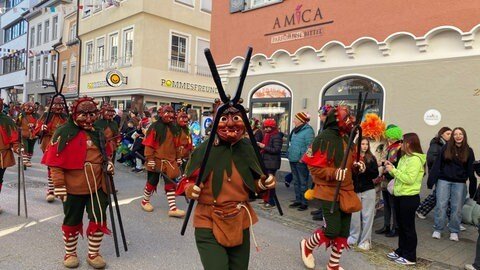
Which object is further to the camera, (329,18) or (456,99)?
(329,18)

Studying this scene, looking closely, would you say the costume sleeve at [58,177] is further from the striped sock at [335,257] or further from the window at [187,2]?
the window at [187,2]

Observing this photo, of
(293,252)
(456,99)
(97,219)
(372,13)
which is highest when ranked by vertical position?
(372,13)

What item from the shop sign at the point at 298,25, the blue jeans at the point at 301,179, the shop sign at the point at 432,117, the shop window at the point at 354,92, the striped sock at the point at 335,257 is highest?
the shop sign at the point at 298,25

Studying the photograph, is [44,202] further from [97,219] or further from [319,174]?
[319,174]

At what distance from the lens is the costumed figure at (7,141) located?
6.35 meters

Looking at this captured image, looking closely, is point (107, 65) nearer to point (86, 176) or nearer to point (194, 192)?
point (86, 176)

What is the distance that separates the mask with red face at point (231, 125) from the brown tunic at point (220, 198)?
0.27m

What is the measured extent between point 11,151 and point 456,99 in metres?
7.98

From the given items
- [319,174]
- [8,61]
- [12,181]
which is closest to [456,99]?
[319,174]

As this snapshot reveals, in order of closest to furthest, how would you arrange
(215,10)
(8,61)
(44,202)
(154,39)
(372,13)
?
(44,202)
(372,13)
(215,10)
(154,39)
(8,61)

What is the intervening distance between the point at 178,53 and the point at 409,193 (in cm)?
1846

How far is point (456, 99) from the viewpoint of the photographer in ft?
24.2

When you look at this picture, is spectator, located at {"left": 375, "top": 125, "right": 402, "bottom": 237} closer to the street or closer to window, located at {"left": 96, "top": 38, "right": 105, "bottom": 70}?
the street

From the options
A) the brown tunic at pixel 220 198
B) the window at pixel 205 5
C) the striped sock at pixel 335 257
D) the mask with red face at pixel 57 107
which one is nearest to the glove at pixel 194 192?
the brown tunic at pixel 220 198
